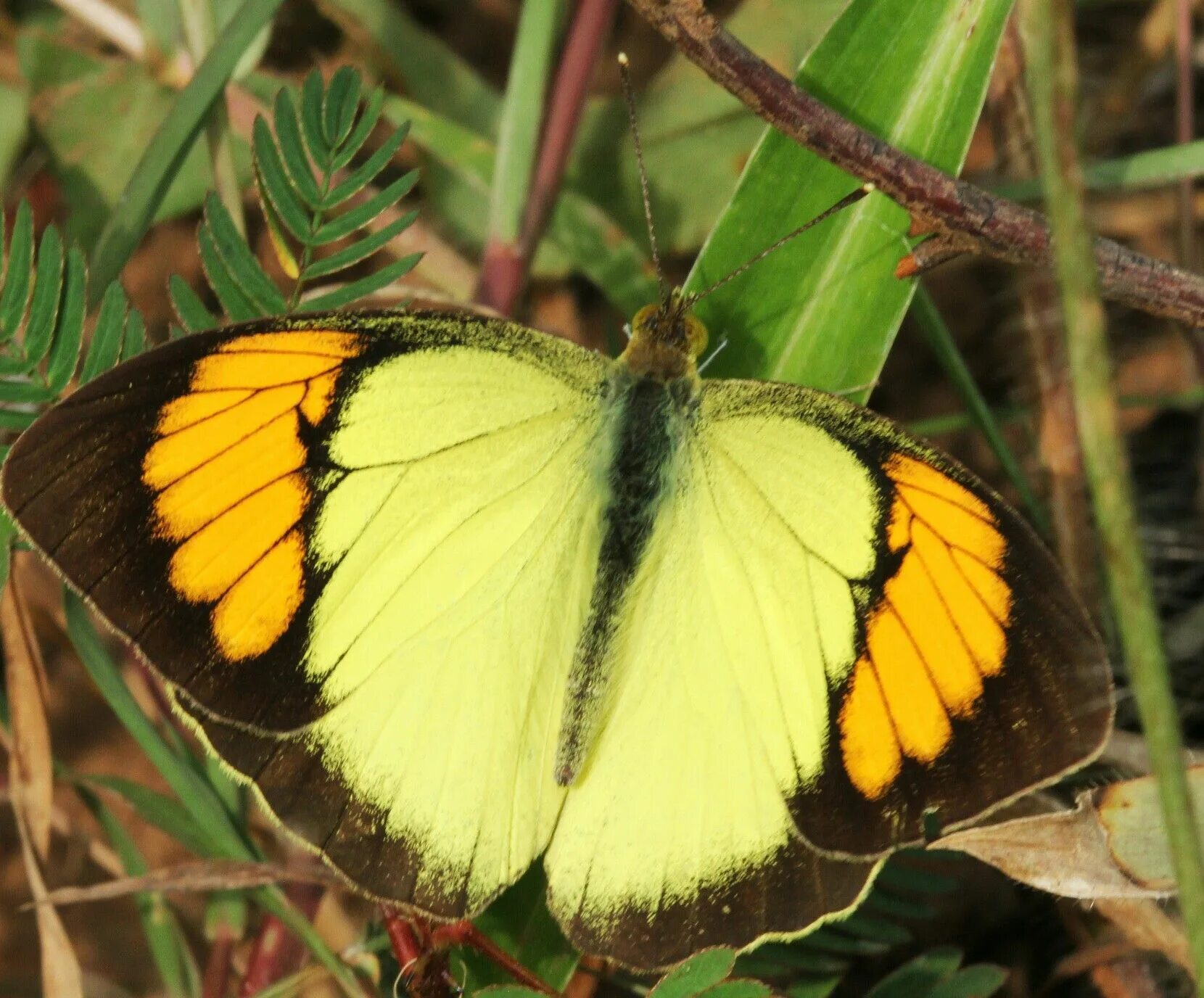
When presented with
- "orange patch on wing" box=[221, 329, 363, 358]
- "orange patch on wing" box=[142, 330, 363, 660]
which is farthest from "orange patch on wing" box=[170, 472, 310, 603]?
"orange patch on wing" box=[221, 329, 363, 358]

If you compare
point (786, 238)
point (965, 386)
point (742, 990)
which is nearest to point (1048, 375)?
point (965, 386)

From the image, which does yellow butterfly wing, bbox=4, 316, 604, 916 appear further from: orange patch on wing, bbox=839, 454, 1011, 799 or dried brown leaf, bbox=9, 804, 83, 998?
dried brown leaf, bbox=9, 804, 83, 998

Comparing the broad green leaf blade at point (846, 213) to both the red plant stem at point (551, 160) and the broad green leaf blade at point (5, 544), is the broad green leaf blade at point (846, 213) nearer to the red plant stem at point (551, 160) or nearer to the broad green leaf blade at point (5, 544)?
the red plant stem at point (551, 160)

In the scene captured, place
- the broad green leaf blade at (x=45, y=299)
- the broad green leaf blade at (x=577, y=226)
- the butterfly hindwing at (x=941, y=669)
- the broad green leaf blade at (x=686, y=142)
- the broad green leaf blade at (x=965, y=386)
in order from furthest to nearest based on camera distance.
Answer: the broad green leaf blade at (x=686, y=142) < the broad green leaf blade at (x=577, y=226) < the broad green leaf blade at (x=965, y=386) < the broad green leaf blade at (x=45, y=299) < the butterfly hindwing at (x=941, y=669)

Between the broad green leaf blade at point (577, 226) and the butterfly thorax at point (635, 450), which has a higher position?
the broad green leaf blade at point (577, 226)

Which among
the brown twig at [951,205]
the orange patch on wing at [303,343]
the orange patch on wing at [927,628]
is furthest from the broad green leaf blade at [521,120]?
the orange patch on wing at [927,628]

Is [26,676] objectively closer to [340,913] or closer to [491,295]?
[340,913]
